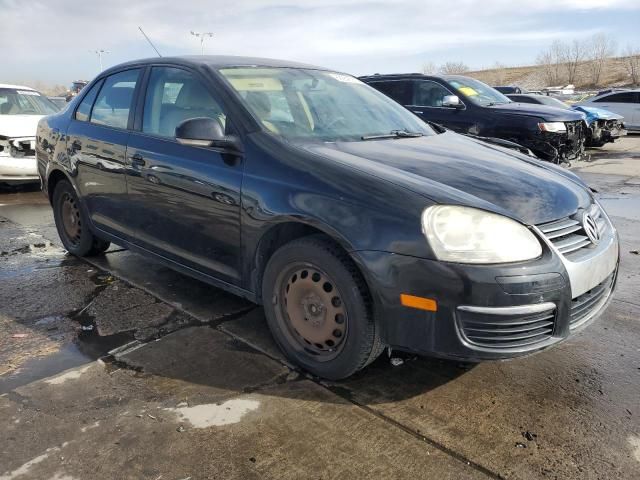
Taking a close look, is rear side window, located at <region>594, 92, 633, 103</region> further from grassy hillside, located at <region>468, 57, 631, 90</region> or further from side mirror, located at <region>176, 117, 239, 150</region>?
grassy hillside, located at <region>468, 57, 631, 90</region>

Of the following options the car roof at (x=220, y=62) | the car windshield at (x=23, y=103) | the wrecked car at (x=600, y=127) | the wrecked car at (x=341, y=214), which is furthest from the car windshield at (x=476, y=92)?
the car windshield at (x=23, y=103)

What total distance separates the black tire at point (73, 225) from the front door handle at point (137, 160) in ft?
3.61

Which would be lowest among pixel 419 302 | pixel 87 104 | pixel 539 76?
pixel 419 302

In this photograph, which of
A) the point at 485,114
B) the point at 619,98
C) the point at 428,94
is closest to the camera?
the point at 485,114

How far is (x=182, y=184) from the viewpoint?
333 centimetres

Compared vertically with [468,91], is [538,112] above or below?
below

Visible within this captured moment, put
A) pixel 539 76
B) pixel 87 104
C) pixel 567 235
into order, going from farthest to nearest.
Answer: pixel 539 76 → pixel 87 104 → pixel 567 235

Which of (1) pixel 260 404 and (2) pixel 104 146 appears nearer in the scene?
(1) pixel 260 404

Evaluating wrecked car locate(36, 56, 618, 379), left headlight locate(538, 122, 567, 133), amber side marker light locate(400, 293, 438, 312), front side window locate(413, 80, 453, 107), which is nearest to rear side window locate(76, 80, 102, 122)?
wrecked car locate(36, 56, 618, 379)

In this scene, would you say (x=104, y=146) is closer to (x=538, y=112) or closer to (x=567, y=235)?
(x=567, y=235)

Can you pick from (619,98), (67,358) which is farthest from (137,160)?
(619,98)

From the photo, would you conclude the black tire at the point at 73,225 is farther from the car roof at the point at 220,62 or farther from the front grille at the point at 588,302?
the front grille at the point at 588,302

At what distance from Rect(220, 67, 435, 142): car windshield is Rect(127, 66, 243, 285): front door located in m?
0.24

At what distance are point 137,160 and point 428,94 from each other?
22.2ft
